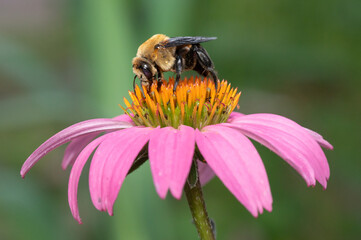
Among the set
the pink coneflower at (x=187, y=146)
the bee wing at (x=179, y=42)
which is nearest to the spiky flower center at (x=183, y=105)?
the pink coneflower at (x=187, y=146)

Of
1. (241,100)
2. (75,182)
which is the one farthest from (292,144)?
(241,100)

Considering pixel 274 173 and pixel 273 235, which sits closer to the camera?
pixel 273 235

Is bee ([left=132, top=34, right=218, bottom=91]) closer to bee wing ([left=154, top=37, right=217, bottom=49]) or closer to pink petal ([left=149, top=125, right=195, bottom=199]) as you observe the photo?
bee wing ([left=154, top=37, right=217, bottom=49])

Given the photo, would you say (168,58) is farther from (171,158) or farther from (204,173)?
(171,158)

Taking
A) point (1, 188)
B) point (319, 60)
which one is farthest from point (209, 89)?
point (319, 60)

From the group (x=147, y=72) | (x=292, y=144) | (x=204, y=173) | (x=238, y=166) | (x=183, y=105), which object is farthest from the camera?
(x=204, y=173)

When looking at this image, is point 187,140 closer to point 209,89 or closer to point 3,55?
point 209,89
